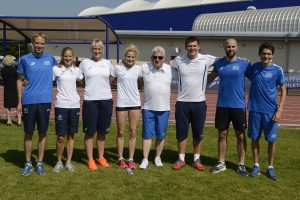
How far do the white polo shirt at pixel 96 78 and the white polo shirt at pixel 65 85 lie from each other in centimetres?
17

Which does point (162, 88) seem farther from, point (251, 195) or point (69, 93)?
point (251, 195)

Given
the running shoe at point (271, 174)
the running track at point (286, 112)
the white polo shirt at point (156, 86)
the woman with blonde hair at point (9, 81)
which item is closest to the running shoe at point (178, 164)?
the white polo shirt at point (156, 86)

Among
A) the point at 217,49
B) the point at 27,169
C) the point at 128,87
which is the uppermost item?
the point at 217,49

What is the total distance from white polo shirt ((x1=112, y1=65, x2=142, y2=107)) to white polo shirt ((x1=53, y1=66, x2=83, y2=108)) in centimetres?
61

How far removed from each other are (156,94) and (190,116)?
631 mm

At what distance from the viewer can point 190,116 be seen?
6402 millimetres

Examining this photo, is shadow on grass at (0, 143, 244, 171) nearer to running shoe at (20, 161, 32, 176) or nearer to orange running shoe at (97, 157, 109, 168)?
orange running shoe at (97, 157, 109, 168)

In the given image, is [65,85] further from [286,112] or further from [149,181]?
[286,112]

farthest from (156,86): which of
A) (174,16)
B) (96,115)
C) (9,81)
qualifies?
(174,16)

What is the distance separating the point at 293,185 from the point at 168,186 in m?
1.71

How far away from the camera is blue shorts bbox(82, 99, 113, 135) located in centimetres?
616

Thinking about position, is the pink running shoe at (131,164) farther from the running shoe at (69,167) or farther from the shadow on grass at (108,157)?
the running shoe at (69,167)

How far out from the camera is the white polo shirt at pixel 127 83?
6.19 meters

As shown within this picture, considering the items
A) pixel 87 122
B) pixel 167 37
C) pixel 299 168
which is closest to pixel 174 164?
pixel 87 122
